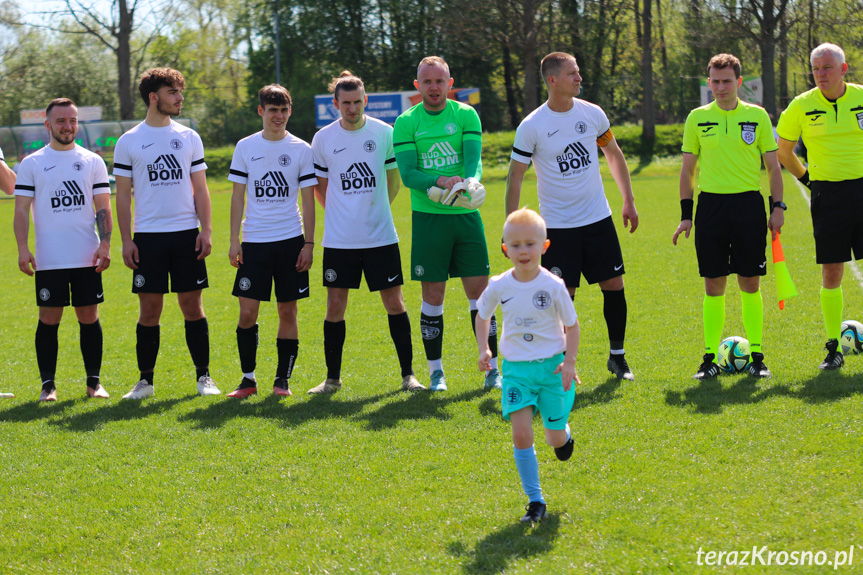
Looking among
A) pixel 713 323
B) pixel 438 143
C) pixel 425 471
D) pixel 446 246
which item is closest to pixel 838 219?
pixel 713 323

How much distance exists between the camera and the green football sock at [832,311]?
660 cm

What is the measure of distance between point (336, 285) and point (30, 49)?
163 feet

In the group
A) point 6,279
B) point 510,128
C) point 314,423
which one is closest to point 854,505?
point 314,423

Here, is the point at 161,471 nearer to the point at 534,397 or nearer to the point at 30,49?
the point at 534,397

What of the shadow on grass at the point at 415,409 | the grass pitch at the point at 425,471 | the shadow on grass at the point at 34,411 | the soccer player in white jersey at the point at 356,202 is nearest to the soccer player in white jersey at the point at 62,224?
the shadow on grass at the point at 34,411

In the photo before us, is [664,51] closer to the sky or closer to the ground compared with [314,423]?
closer to the sky

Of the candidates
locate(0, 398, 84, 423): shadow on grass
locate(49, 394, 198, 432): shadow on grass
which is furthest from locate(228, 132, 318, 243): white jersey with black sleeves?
locate(0, 398, 84, 423): shadow on grass

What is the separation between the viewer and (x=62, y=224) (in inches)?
260

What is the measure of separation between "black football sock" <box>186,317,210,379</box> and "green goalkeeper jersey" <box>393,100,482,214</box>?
2.03 meters

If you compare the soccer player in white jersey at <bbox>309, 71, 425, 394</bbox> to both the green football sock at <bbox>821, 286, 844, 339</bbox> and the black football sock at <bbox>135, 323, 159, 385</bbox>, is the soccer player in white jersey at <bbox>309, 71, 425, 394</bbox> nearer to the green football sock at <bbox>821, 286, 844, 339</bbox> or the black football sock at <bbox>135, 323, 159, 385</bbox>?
the black football sock at <bbox>135, 323, 159, 385</bbox>

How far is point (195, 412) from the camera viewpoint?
6184 millimetres

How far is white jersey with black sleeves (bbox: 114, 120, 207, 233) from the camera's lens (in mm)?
6477

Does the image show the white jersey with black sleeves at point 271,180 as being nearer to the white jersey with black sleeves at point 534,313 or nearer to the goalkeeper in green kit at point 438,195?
the goalkeeper in green kit at point 438,195

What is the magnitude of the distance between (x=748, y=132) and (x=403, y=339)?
2.92 metres
